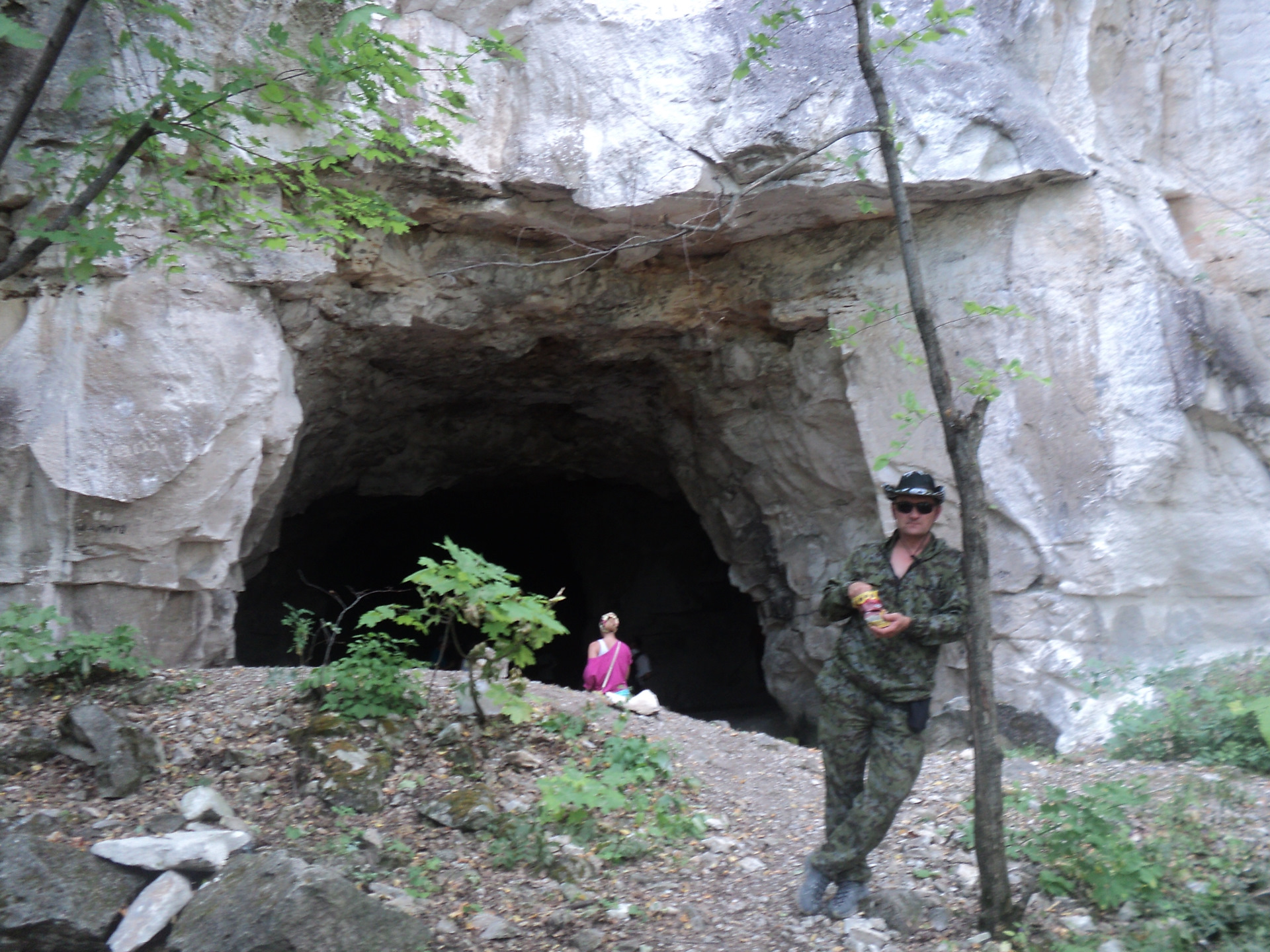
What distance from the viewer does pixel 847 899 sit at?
10.1 feet

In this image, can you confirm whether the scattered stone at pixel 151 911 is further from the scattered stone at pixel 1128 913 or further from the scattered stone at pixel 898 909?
the scattered stone at pixel 1128 913

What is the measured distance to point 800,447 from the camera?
784cm

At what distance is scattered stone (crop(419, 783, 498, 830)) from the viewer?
363 cm

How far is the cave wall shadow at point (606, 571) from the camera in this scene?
1209 cm

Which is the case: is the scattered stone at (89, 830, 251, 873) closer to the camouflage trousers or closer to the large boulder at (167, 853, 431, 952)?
the large boulder at (167, 853, 431, 952)

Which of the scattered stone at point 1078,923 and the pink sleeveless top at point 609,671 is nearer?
the scattered stone at point 1078,923

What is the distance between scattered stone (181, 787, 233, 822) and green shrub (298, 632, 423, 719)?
2.28 ft

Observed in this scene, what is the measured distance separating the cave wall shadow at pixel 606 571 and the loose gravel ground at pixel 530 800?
7.11m


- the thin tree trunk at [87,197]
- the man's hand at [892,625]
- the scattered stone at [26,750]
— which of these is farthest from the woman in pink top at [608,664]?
the thin tree trunk at [87,197]

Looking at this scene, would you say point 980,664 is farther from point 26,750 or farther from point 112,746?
point 26,750

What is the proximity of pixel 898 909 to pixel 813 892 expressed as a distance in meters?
0.28

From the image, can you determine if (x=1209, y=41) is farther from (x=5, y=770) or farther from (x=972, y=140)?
(x=5, y=770)

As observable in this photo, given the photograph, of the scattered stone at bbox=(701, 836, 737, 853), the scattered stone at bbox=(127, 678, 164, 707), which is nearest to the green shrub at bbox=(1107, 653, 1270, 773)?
the scattered stone at bbox=(701, 836, 737, 853)

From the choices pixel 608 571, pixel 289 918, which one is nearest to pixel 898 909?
pixel 289 918
